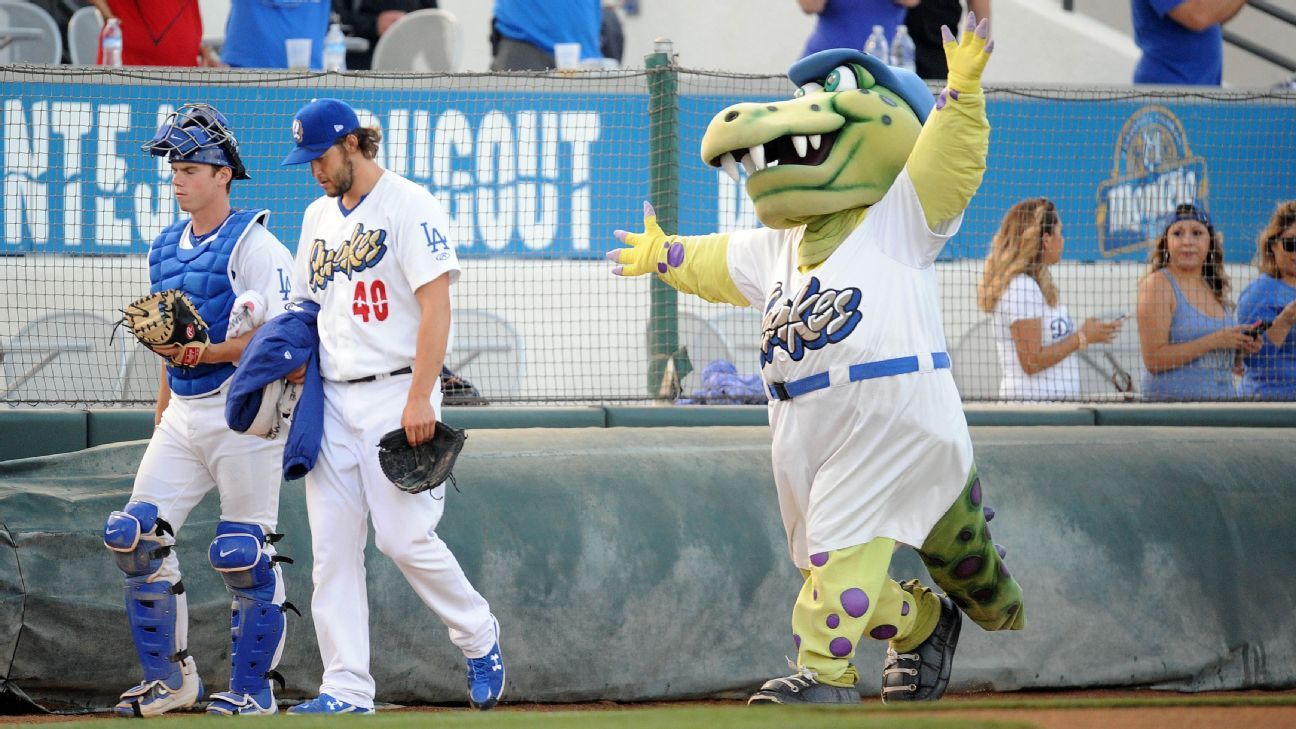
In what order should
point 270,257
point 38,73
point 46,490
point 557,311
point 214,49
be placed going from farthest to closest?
1. point 214,49
2. point 557,311
3. point 38,73
4. point 46,490
5. point 270,257

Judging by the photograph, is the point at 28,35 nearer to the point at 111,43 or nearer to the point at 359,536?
the point at 111,43

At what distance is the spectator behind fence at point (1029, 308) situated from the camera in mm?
6516

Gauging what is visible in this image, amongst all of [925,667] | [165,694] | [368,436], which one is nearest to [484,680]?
[368,436]

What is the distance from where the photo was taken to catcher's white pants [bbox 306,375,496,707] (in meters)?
4.54

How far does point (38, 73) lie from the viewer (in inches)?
233

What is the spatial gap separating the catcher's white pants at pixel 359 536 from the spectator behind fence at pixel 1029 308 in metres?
2.89

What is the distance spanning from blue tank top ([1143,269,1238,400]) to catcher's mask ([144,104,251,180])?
4078 millimetres

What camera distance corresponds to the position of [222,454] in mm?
4816

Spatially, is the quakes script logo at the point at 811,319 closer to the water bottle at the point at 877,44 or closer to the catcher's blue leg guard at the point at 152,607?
the catcher's blue leg guard at the point at 152,607

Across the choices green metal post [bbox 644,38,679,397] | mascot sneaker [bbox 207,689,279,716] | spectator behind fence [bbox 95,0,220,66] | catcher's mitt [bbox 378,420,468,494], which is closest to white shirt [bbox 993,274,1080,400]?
green metal post [bbox 644,38,679,397]

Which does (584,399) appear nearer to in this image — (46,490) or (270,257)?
(270,257)

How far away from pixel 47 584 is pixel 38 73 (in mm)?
2051

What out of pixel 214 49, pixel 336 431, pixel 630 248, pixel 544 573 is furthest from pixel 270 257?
pixel 214 49

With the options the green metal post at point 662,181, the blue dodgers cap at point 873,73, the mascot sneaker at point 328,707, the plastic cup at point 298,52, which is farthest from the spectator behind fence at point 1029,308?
the plastic cup at point 298,52
